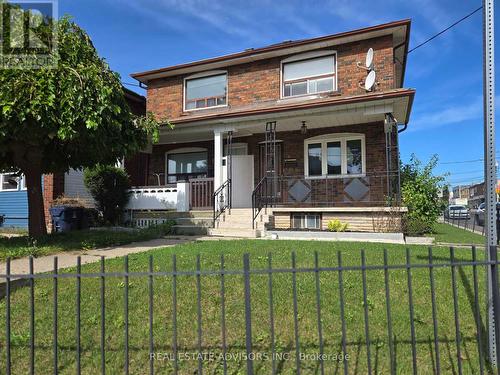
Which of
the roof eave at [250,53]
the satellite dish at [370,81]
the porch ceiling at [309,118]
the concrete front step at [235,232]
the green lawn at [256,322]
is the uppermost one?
the roof eave at [250,53]

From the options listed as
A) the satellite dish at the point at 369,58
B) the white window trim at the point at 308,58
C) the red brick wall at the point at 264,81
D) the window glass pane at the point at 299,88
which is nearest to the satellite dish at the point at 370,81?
the satellite dish at the point at 369,58

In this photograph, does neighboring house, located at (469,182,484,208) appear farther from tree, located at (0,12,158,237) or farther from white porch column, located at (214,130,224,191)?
tree, located at (0,12,158,237)

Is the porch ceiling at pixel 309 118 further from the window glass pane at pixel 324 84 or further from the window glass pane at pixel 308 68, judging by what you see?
the window glass pane at pixel 308 68

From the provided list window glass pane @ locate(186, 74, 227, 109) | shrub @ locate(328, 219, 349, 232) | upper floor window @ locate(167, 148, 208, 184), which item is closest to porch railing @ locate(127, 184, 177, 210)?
upper floor window @ locate(167, 148, 208, 184)

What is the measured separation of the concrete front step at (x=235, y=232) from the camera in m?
10.7

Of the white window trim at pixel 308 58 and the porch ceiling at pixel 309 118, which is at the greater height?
the white window trim at pixel 308 58

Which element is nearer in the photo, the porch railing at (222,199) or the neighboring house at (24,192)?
the porch railing at (222,199)

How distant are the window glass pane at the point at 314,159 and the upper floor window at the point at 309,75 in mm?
1921

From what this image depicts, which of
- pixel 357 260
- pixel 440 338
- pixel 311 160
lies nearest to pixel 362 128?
pixel 311 160

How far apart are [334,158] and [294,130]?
1764 millimetres

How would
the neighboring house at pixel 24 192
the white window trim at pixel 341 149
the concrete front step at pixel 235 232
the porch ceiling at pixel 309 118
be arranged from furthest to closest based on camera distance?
the neighboring house at pixel 24 192 → the white window trim at pixel 341 149 → the porch ceiling at pixel 309 118 → the concrete front step at pixel 235 232

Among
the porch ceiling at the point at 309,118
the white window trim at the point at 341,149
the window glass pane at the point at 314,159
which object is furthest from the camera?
the window glass pane at the point at 314,159

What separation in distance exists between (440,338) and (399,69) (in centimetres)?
1411

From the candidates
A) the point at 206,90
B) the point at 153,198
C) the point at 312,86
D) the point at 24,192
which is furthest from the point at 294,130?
the point at 24,192
